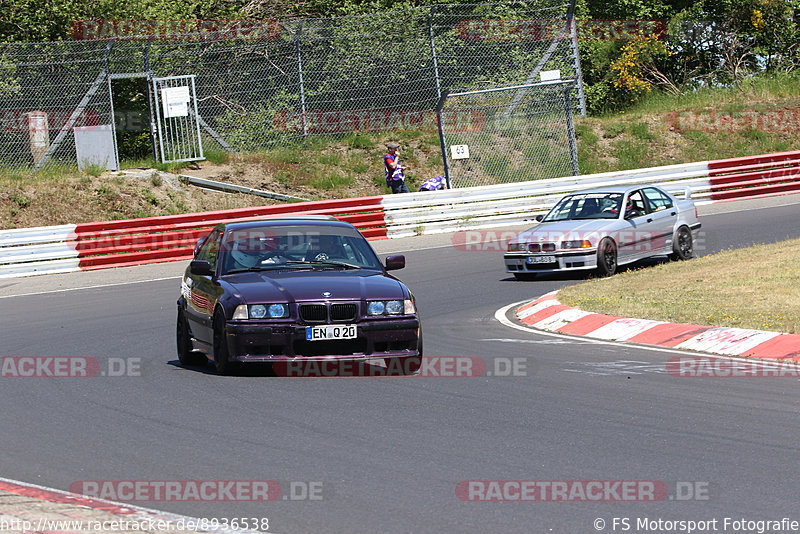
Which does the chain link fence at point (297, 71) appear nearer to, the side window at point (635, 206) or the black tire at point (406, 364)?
the side window at point (635, 206)

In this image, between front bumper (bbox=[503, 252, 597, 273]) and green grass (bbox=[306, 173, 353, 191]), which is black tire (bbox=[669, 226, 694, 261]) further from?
green grass (bbox=[306, 173, 353, 191])

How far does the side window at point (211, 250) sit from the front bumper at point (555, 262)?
6.44m

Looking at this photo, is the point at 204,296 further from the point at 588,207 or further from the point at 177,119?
the point at 177,119

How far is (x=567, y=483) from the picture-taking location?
5.71 m

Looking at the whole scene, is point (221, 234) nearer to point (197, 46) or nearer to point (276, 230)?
point (276, 230)

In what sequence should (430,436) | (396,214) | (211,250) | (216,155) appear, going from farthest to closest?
(216,155), (396,214), (211,250), (430,436)

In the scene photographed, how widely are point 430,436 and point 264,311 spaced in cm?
250

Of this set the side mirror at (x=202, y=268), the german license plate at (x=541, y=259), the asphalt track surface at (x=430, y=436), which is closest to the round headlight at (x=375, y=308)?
the asphalt track surface at (x=430, y=436)

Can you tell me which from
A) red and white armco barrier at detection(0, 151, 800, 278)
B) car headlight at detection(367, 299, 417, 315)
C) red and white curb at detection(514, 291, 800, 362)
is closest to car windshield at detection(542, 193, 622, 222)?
red and white curb at detection(514, 291, 800, 362)

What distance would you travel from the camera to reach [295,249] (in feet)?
33.1

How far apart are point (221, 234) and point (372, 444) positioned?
4351mm

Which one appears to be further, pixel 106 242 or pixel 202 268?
pixel 106 242

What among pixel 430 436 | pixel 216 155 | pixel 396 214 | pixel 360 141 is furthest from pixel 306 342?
pixel 360 141

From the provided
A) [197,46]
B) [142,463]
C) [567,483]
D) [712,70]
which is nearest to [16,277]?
[197,46]
